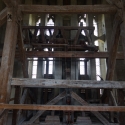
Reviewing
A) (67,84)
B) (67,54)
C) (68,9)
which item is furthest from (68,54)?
(67,84)

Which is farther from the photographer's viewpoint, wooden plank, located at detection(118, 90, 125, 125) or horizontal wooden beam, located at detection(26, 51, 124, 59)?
horizontal wooden beam, located at detection(26, 51, 124, 59)

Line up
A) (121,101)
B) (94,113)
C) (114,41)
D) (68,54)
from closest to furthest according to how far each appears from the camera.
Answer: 1. (121,101)
2. (114,41)
3. (94,113)
4. (68,54)

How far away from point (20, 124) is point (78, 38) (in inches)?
169

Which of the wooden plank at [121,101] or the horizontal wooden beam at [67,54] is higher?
the horizontal wooden beam at [67,54]

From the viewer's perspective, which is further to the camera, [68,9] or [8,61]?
[68,9]

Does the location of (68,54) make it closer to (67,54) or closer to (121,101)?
(67,54)

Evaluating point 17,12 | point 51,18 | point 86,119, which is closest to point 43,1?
point 51,18

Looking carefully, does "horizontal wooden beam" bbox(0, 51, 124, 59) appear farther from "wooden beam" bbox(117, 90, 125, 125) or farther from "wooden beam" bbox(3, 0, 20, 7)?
"wooden beam" bbox(117, 90, 125, 125)

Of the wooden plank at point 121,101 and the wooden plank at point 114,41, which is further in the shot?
the wooden plank at point 114,41

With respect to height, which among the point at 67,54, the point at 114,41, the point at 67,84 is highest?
the point at 114,41

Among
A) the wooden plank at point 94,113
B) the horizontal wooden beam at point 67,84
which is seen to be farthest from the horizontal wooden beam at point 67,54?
the horizontal wooden beam at point 67,84

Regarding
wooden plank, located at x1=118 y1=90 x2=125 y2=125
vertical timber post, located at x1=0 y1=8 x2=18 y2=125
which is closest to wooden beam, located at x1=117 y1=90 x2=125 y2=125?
wooden plank, located at x1=118 y1=90 x2=125 y2=125

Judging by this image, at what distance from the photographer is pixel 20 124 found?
4914 mm

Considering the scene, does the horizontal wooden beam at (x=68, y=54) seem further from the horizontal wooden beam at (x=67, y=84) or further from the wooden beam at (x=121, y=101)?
the horizontal wooden beam at (x=67, y=84)
